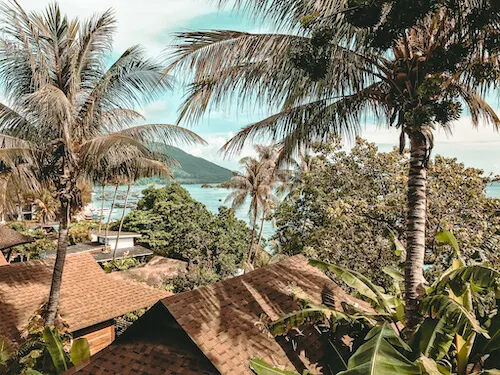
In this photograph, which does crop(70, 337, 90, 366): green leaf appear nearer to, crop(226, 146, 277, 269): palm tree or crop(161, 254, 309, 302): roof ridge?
crop(161, 254, 309, 302): roof ridge

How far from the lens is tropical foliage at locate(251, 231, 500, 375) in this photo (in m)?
3.20

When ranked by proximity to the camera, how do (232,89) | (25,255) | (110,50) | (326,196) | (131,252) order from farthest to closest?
1. (131,252)
2. (25,255)
3. (326,196)
4. (110,50)
5. (232,89)

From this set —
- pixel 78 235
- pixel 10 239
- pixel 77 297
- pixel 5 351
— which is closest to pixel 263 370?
pixel 5 351

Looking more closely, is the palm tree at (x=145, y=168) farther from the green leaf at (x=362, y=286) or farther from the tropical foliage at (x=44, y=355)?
the green leaf at (x=362, y=286)

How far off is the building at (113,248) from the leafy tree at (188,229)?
3.38 ft

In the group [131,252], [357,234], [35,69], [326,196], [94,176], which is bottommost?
[131,252]

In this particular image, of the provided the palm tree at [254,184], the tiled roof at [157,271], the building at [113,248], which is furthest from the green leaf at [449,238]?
the building at [113,248]

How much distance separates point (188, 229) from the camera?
93.1ft

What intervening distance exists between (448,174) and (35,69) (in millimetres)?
11548

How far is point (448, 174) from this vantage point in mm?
10258

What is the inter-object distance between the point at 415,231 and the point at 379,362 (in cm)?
221

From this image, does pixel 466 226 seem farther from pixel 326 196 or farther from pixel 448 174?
pixel 326 196

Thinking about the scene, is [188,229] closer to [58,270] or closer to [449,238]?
[58,270]

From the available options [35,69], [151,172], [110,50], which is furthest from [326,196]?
[35,69]
